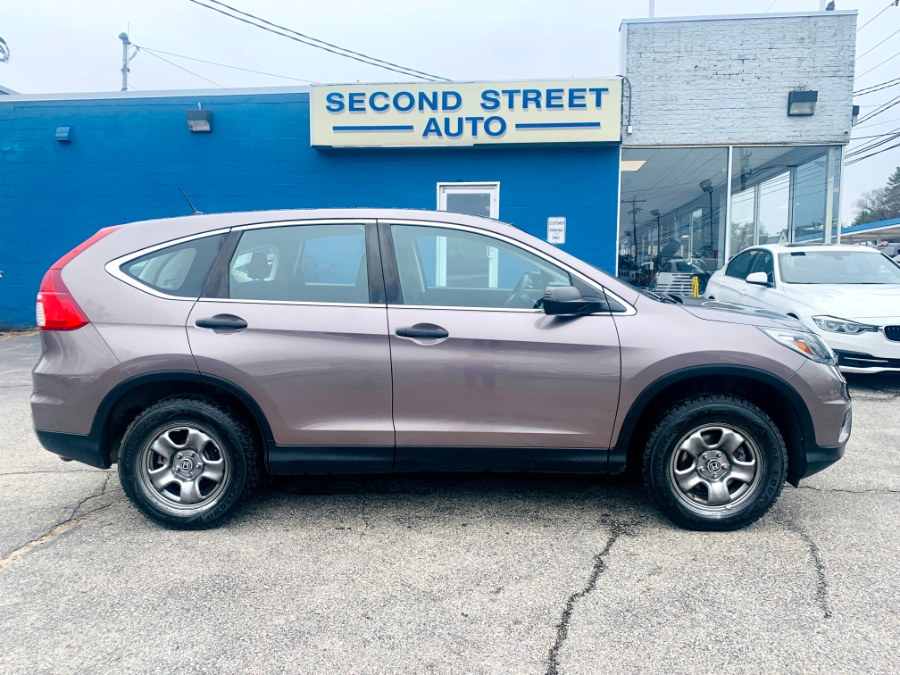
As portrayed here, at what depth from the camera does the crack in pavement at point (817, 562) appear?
9.29 feet

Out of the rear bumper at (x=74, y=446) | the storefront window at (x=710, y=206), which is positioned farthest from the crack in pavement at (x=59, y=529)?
the storefront window at (x=710, y=206)

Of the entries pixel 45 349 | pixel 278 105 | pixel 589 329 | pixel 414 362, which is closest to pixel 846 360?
pixel 589 329

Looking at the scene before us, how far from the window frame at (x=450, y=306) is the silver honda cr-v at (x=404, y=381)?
0.01m

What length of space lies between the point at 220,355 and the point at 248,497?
1109 millimetres

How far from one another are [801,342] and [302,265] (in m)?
2.77

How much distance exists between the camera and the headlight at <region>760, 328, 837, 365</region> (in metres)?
3.51

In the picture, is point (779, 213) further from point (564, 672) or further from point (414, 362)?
point (564, 672)

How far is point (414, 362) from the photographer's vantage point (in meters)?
3.46

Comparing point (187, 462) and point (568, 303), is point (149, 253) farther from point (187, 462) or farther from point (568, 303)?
point (568, 303)

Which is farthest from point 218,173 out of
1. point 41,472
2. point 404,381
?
point 404,381

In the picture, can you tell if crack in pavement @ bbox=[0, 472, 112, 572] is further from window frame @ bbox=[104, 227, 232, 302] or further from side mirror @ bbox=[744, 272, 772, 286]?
side mirror @ bbox=[744, 272, 772, 286]

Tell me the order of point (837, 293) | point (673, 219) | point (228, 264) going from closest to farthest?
1. point (228, 264)
2. point (837, 293)
3. point (673, 219)

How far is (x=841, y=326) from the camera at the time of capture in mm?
6828

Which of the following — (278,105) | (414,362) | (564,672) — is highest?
(278,105)
